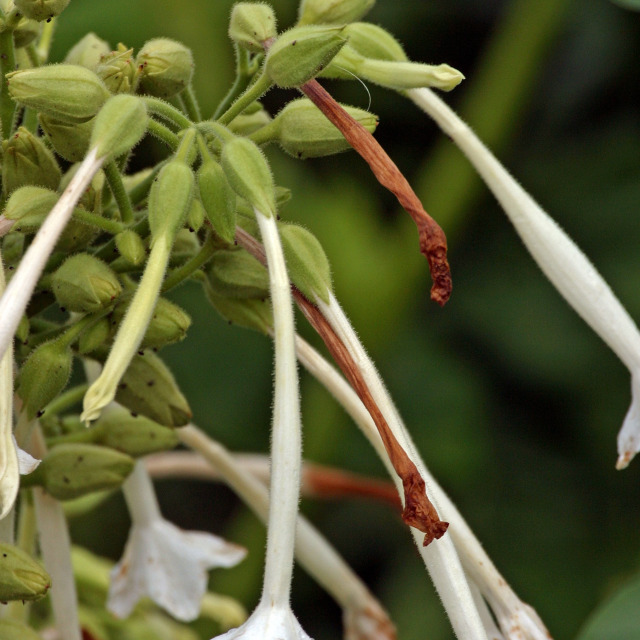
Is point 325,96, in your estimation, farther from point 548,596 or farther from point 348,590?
point 548,596

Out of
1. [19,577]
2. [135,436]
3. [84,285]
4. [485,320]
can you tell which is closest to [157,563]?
[135,436]

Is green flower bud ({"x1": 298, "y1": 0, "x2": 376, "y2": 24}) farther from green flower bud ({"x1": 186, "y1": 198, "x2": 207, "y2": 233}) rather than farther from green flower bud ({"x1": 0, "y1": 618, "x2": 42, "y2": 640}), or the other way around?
green flower bud ({"x1": 0, "y1": 618, "x2": 42, "y2": 640})

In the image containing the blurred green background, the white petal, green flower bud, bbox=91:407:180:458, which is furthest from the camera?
the blurred green background

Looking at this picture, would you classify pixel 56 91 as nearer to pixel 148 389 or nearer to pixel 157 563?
pixel 148 389

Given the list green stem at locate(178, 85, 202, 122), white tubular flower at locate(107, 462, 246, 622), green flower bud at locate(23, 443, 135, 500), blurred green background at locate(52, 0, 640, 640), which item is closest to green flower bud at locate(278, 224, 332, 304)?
green stem at locate(178, 85, 202, 122)

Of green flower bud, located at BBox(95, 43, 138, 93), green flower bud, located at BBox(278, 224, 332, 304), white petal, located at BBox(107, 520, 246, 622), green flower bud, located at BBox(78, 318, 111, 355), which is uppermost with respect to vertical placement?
green flower bud, located at BBox(95, 43, 138, 93)

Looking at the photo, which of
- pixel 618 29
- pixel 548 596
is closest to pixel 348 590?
pixel 548 596
